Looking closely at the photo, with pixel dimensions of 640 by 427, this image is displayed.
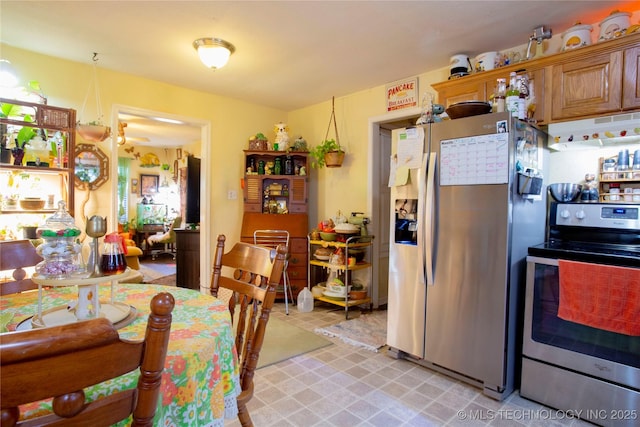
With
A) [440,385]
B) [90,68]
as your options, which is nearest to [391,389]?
[440,385]

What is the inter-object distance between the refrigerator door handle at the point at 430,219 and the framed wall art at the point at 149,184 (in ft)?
23.0

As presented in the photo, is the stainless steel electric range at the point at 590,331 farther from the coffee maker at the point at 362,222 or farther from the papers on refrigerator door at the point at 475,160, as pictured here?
the coffee maker at the point at 362,222

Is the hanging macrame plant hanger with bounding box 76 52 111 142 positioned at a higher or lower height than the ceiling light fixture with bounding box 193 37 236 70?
lower

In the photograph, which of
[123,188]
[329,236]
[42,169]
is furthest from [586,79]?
[123,188]

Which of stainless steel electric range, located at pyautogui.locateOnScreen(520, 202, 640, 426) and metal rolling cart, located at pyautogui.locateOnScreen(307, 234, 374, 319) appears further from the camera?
metal rolling cart, located at pyautogui.locateOnScreen(307, 234, 374, 319)

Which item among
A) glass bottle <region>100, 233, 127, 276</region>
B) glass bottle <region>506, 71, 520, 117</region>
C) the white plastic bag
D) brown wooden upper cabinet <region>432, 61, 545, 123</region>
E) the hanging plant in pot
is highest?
brown wooden upper cabinet <region>432, 61, 545, 123</region>

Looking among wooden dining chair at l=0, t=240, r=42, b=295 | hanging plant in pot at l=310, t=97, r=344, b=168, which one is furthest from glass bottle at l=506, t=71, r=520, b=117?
wooden dining chair at l=0, t=240, r=42, b=295

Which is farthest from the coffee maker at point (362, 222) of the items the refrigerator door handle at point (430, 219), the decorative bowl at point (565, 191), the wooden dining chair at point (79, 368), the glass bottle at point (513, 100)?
the wooden dining chair at point (79, 368)

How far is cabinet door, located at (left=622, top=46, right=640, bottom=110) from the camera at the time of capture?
1990 millimetres

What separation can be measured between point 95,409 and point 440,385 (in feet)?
7.23

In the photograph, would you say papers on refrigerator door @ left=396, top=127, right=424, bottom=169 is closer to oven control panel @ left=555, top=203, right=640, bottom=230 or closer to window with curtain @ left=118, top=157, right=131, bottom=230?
oven control panel @ left=555, top=203, right=640, bottom=230

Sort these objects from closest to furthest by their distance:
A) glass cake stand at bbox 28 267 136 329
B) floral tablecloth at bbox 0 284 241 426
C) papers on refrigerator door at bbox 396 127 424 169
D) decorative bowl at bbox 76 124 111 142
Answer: floral tablecloth at bbox 0 284 241 426
glass cake stand at bbox 28 267 136 329
papers on refrigerator door at bbox 396 127 424 169
decorative bowl at bbox 76 124 111 142

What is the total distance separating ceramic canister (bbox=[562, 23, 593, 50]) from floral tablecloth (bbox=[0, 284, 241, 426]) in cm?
267

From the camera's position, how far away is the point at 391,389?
221 centimetres
